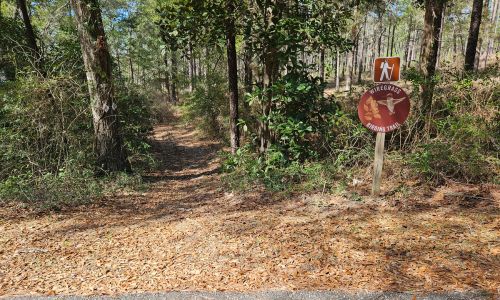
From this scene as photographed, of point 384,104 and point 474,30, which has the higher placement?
point 474,30

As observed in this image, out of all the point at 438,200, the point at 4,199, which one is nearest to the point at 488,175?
the point at 438,200

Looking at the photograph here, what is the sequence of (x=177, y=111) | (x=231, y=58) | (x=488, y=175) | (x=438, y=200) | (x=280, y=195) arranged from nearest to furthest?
(x=438, y=200) → (x=488, y=175) → (x=280, y=195) → (x=231, y=58) → (x=177, y=111)

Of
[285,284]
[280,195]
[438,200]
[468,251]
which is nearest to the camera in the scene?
[285,284]

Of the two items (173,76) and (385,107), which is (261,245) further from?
(173,76)

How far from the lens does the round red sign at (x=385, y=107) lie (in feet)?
15.8

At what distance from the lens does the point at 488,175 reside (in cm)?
554

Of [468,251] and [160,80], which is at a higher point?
[160,80]

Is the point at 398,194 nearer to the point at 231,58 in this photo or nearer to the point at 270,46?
the point at 270,46

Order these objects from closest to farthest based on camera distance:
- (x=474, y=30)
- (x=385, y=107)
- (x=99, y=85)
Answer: (x=385, y=107) < (x=99, y=85) < (x=474, y=30)

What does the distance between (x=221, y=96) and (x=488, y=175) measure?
10597 mm

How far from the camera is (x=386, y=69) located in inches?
188

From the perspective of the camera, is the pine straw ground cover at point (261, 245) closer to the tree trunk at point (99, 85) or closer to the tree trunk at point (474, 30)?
the tree trunk at point (99, 85)

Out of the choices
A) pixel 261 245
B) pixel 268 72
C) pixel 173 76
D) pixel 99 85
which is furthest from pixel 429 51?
pixel 173 76

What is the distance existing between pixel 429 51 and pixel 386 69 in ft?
11.4
